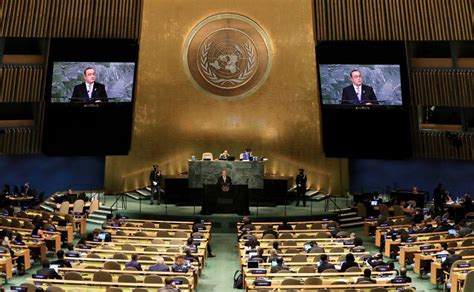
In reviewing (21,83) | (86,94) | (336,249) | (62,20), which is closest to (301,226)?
(336,249)

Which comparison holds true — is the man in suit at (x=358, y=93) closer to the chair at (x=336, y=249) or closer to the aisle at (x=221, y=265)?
the aisle at (x=221, y=265)

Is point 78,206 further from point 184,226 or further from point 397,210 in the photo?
point 397,210

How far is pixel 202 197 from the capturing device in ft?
80.5

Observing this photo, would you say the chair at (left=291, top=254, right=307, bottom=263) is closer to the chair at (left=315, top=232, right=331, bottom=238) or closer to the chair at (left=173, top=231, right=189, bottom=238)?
the chair at (left=315, top=232, right=331, bottom=238)

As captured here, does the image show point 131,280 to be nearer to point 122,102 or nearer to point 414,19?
point 122,102

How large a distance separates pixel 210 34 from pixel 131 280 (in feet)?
53.8

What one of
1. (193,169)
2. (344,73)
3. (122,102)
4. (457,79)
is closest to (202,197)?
(193,169)

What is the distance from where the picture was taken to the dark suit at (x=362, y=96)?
75.8 feet

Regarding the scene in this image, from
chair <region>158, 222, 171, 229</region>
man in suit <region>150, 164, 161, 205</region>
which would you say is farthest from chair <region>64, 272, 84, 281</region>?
man in suit <region>150, 164, 161, 205</region>

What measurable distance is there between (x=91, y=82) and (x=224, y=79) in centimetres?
644

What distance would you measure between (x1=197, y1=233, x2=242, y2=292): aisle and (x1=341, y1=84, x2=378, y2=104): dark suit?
5.90 m

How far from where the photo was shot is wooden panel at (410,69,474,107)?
24000mm

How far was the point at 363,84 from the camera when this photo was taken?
23.2m

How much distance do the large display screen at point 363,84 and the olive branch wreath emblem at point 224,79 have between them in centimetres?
504
